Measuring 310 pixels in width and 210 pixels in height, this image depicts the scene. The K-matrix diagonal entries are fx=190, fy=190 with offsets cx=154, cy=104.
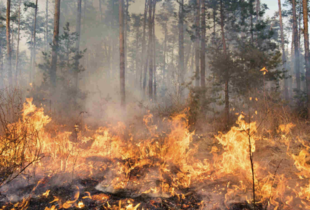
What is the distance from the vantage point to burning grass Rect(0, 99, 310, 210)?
3244mm

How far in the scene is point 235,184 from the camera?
3.82 meters

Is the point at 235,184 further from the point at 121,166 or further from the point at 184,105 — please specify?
the point at 184,105

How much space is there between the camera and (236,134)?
14.7 feet

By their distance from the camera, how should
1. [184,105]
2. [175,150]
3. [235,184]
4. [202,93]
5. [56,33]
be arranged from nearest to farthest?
[235,184], [175,150], [184,105], [202,93], [56,33]

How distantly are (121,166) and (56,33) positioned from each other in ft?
37.5

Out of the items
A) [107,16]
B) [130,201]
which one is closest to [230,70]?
[130,201]

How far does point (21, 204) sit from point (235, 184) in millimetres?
3877

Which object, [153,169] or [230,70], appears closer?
[153,169]

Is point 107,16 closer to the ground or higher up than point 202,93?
higher up

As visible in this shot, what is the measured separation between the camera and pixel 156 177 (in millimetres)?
4273

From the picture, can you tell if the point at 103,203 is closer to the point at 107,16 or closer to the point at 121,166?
the point at 121,166

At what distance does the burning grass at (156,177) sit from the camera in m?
3.24

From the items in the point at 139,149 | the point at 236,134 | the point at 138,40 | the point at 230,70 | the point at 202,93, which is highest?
the point at 138,40

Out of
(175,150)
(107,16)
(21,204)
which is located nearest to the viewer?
(21,204)
